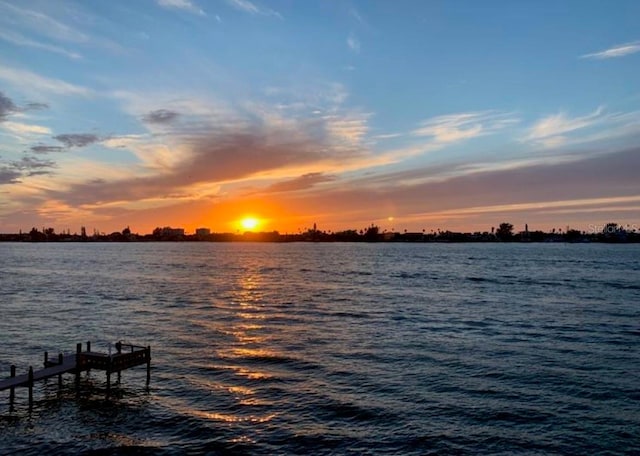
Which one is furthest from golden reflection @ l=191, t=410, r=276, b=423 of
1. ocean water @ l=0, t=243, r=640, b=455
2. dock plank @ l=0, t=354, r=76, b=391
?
dock plank @ l=0, t=354, r=76, b=391

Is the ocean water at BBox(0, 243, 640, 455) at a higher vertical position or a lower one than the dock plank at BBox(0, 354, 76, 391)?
lower

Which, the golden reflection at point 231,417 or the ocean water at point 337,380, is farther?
the golden reflection at point 231,417

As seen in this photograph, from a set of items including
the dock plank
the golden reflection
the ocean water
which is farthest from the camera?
the dock plank

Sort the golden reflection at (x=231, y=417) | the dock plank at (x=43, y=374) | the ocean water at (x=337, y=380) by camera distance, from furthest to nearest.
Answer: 1. the dock plank at (x=43, y=374)
2. the golden reflection at (x=231, y=417)
3. the ocean water at (x=337, y=380)

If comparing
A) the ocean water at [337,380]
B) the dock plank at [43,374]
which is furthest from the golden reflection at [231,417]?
the dock plank at [43,374]

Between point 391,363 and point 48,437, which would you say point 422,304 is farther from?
point 48,437

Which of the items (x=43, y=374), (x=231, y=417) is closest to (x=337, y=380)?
(x=231, y=417)

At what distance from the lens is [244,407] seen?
3366cm

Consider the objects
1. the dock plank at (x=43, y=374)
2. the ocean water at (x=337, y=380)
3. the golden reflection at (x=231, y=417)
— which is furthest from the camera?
the dock plank at (x=43, y=374)

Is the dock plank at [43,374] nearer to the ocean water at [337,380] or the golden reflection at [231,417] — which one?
the ocean water at [337,380]

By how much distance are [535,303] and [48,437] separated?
7643cm

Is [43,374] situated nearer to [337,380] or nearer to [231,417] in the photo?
[231,417]

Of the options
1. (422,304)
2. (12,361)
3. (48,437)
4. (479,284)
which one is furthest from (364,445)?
(479,284)

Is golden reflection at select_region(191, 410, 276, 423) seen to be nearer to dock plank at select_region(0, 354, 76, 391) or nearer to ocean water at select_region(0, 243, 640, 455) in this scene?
ocean water at select_region(0, 243, 640, 455)
